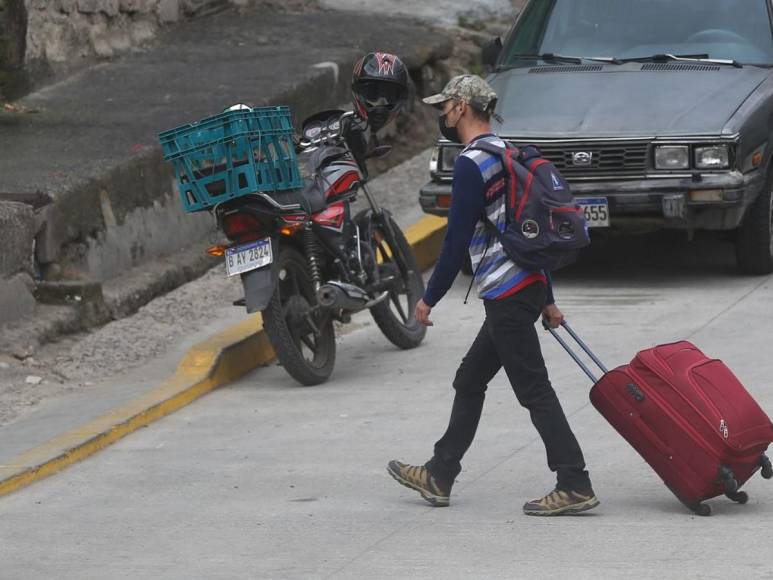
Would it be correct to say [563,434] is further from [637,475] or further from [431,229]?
[431,229]

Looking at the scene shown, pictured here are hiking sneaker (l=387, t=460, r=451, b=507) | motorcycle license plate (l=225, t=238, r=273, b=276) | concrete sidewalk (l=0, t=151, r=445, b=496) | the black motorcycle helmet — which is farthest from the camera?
the black motorcycle helmet

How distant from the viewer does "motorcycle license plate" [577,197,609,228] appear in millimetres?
9883

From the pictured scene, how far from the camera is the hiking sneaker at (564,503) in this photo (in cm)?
615

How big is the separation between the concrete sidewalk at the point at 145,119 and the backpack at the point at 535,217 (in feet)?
12.6

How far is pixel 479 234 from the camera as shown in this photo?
6.16 meters

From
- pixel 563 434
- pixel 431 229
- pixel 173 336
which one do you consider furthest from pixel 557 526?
pixel 431 229

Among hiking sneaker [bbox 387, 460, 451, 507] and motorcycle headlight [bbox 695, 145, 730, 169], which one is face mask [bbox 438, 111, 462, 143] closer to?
hiking sneaker [bbox 387, 460, 451, 507]

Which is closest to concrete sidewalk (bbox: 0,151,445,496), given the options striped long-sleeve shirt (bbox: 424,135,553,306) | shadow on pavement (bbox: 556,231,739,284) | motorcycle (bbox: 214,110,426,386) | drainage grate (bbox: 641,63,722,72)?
motorcycle (bbox: 214,110,426,386)

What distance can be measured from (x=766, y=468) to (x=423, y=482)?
49.9 inches

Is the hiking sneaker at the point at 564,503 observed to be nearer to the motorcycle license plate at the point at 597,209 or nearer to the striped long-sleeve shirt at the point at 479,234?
the striped long-sleeve shirt at the point at 479,234

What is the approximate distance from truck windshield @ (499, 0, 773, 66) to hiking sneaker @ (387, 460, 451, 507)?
4.99 m

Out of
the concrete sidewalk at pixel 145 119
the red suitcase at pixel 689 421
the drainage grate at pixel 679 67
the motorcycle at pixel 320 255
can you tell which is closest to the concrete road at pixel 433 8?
the concrete sidewalk at pixel 145 119

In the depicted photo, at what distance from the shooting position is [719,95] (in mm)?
10133

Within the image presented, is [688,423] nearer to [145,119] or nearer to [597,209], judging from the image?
[597,209]
